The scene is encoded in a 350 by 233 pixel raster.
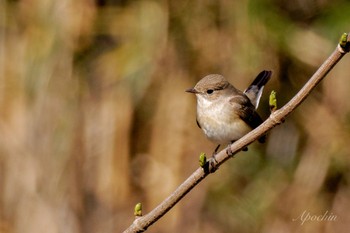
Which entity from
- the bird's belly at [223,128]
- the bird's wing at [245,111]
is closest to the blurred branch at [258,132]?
the bird's belly at [223,128]

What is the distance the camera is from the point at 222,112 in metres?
3.55

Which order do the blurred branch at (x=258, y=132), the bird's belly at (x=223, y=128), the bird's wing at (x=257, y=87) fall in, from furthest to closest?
the bird's wing at (x=257, y=87), the bird's belly at (x=223, y=128), the blurred branch at (x=258, y=132)

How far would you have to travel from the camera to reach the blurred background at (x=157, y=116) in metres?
5.09

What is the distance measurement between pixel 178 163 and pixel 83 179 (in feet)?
2.40

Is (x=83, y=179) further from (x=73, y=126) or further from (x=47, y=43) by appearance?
(x=47, y=43)

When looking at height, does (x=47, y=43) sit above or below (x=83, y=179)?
above

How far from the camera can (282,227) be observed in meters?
5.16

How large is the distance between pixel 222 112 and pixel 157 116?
166 cm

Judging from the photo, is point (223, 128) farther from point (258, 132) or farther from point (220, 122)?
point (258, 132)

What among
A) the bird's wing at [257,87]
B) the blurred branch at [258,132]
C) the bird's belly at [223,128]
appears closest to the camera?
the blurred branch at [258,132]

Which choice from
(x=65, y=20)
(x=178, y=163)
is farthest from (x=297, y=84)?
(x=65, y=20)

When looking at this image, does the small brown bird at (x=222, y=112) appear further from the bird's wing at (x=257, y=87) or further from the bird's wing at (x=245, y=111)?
the bird's wing at (x=257, y=87)

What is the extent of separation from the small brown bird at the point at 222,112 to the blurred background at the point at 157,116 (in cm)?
135

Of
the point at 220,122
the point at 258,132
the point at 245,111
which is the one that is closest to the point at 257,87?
the point at 245,111
